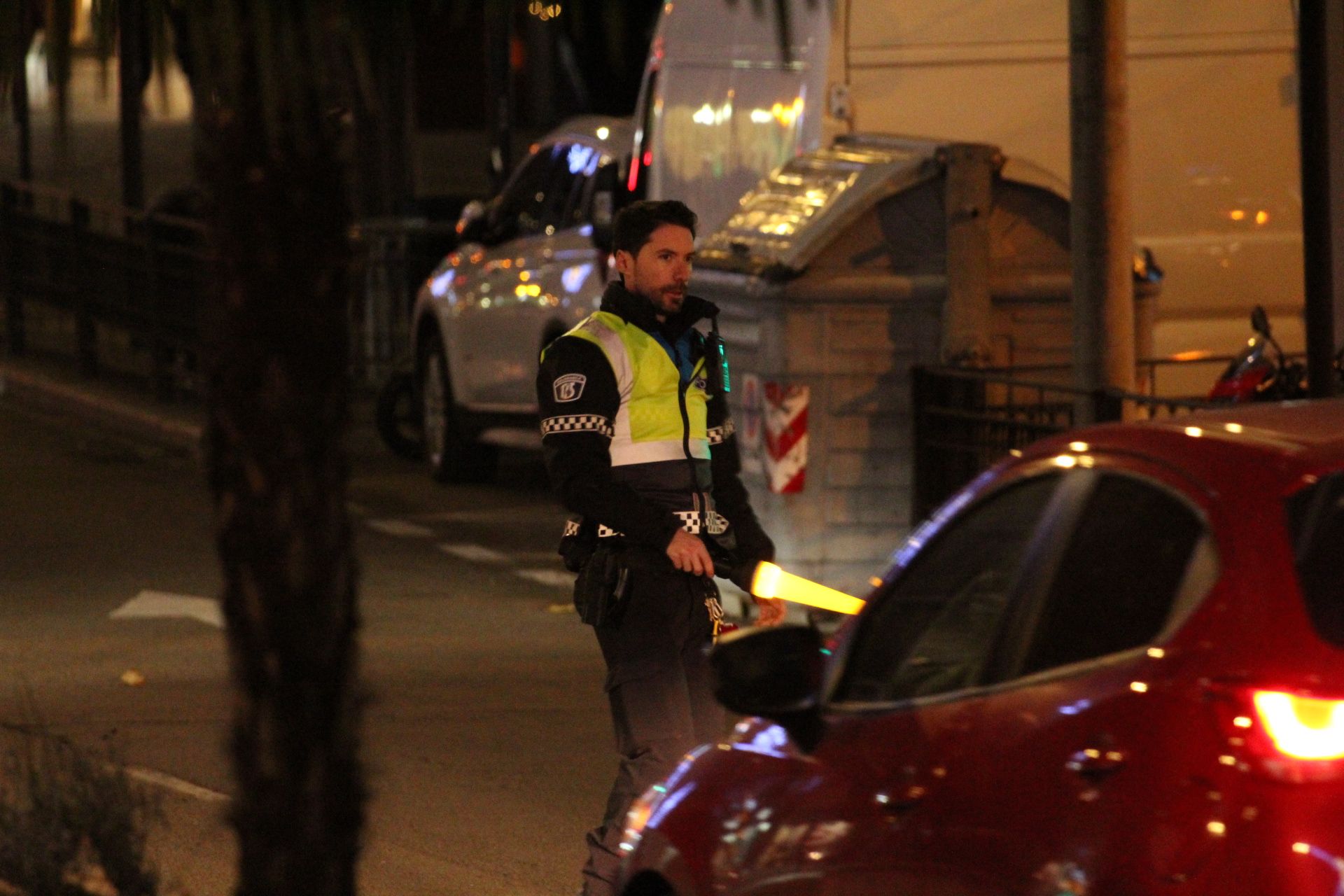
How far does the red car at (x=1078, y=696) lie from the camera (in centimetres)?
312

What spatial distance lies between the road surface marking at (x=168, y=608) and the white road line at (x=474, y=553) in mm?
1607

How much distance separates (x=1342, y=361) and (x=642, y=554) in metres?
3.69

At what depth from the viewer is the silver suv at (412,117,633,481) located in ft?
46.5

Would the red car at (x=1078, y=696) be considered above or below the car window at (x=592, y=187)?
below

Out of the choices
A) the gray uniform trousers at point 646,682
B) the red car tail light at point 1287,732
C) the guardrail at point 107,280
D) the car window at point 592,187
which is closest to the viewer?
the red car tail light at point 1287,732

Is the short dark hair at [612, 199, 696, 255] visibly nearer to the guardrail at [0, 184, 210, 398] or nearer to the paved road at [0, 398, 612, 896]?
the paved road at [0, 398, 612, 896]

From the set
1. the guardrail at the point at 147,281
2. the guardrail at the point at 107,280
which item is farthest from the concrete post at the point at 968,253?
the guardrail at the point at 147,281

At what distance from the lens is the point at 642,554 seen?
19.1ft

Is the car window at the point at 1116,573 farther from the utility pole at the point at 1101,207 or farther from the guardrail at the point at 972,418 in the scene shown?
the guardrail at the point at 972,418

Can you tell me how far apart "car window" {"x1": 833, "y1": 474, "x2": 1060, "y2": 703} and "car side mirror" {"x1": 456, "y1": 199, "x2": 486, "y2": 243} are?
11.1m

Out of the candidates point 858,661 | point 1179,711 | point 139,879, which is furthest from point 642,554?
point 1179,711

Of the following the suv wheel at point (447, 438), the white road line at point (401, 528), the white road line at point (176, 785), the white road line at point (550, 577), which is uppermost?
the suv wheel at point (447, 438)

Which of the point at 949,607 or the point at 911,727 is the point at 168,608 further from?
the point at 911,727

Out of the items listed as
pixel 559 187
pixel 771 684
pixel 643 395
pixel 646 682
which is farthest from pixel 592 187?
pixel 771 684
